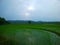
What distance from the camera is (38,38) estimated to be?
2.06 metres

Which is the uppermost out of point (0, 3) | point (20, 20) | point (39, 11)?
point (0, 3)

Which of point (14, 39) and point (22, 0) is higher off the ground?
point (22, 0)

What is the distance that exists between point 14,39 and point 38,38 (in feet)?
1.22

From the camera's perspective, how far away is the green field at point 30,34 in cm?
201

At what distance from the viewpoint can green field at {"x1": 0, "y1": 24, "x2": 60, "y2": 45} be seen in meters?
2.01

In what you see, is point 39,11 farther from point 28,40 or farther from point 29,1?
point 28,40

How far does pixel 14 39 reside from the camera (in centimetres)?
202

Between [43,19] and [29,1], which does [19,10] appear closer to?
[29,1]

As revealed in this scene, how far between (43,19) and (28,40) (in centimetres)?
42

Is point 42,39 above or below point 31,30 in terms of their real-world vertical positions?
below

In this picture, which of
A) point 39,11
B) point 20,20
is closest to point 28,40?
point 20,20

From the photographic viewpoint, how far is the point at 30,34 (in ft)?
6.77

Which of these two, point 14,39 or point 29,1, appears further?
point 29,1

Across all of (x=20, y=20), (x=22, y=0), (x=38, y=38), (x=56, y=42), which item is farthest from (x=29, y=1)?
(x=56, y=42)
